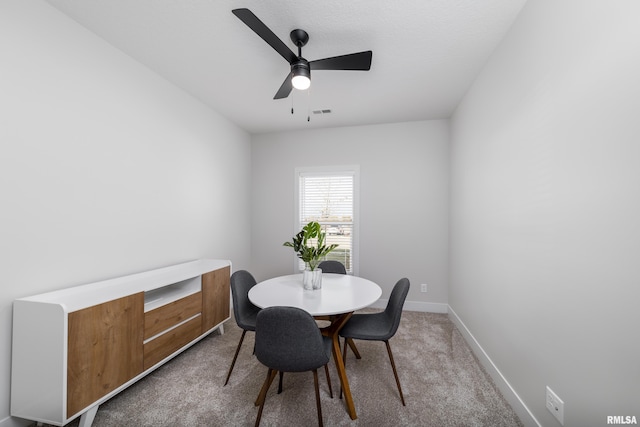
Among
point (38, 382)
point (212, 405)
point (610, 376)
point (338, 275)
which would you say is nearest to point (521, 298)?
point (610, 376)

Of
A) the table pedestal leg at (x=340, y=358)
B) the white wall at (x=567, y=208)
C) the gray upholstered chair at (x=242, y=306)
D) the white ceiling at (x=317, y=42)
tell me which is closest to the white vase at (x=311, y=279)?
the table pedestal leg at (x=340, y=358)

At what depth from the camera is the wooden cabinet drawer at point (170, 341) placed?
7.00 feet

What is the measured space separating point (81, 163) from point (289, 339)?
1.99 metres

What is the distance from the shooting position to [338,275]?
2891mm

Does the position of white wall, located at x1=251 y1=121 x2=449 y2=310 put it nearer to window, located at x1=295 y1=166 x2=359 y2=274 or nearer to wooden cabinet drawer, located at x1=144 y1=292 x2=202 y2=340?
window, located at x1=295 y1=166 x2=359 y2=274

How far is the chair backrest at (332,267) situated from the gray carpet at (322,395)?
83cm

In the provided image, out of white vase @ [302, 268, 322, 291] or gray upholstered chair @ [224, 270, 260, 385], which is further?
white vase @ [302, 268, 322, 291]

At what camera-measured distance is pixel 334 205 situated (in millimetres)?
4254

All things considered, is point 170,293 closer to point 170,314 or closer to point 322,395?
point 170,314

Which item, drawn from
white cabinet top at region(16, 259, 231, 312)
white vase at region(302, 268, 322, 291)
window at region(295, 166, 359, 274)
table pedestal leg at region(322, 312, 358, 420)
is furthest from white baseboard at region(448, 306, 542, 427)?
white cabinet top at region(16, 259, 231, 312)

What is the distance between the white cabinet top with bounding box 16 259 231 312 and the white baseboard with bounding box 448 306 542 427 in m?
2.71

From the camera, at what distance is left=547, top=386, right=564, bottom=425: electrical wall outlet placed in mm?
1408

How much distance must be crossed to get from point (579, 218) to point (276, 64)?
96.1 inches

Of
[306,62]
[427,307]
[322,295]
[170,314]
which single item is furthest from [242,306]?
[427,307]
